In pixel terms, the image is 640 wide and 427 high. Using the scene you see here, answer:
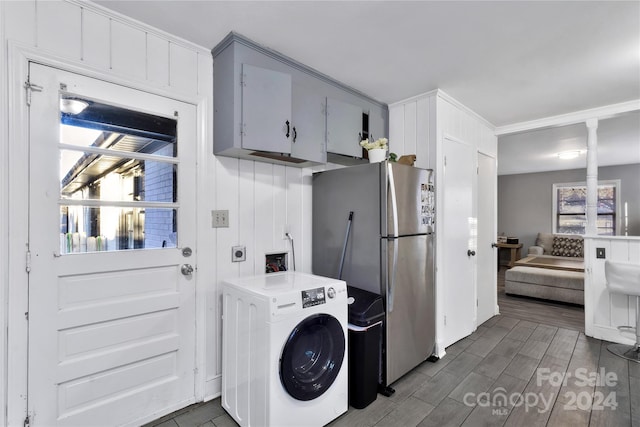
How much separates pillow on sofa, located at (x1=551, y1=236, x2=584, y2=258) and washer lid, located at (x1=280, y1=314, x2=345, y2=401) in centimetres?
684

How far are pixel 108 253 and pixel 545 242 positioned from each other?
8.37m

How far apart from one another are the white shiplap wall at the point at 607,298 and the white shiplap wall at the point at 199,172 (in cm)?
312

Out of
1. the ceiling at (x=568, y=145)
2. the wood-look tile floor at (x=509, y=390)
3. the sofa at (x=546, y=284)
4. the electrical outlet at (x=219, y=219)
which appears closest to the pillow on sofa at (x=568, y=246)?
the ceiling at (x=568, y=145)

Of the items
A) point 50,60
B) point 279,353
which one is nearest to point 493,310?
point 279,353

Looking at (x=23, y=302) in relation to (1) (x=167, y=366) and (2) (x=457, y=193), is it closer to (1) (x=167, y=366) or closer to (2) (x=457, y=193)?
(1) (x=167, y=366)

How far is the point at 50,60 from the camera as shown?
5.37 ft

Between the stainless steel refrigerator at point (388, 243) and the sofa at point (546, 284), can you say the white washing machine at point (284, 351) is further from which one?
the sofa at point (546, 284)

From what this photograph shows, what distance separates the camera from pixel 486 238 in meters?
3.87

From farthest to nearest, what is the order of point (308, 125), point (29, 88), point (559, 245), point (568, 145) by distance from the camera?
point (559, 245), point (568, 145), point (308, 125), point (29, 88)

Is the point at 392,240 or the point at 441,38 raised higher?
the point at 441,38

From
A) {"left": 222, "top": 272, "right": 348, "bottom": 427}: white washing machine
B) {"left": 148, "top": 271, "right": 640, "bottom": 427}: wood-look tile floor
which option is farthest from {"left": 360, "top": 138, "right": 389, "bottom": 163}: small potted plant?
{"left": 148, "top": 271, "right": 640, "bottom": 427}: wood-look tile floor

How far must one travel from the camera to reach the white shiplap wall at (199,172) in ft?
5.05

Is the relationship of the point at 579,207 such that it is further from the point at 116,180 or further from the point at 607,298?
the point at 116,180

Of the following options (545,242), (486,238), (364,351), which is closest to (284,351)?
(364,351)
